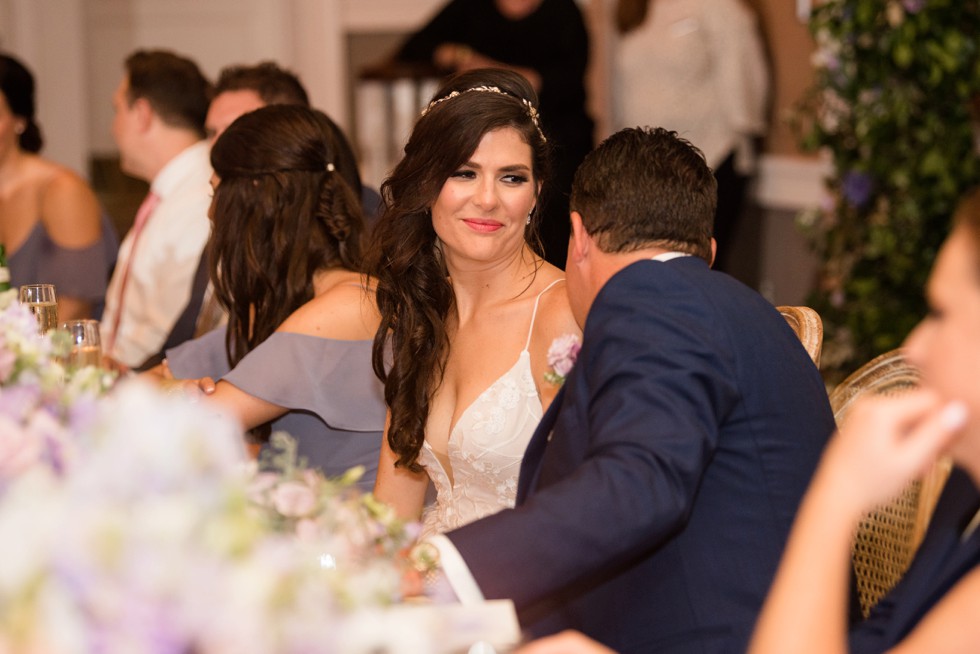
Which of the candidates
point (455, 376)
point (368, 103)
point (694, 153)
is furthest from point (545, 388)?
point (368, 103)

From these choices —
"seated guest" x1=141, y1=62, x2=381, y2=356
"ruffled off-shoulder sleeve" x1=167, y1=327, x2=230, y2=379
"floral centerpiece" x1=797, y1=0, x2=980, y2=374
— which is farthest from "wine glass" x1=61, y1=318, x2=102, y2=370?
"floral centerpiece" x1=797, y1=0, x2=980, y2=374

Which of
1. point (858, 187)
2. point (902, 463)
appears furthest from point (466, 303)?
point (858, 187)

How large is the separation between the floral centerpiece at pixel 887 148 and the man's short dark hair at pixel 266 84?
5.84 feet

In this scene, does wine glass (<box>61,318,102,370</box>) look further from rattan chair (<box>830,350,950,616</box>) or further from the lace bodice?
rattan chair (<box>830,350,950,616</box>)

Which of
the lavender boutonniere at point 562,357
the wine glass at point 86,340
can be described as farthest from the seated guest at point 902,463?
the wine glass at point 86,340

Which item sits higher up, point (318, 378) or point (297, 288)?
point (297, 288)

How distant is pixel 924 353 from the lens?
1.08 m

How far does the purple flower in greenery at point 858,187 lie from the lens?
421 cm

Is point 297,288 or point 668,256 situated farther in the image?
point 297,288

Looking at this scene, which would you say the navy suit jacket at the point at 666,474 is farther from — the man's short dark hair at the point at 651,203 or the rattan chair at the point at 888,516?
the rattan chair at the point at 888,516

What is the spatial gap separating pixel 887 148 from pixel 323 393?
2296 millimetres

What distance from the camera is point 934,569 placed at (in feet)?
4.31

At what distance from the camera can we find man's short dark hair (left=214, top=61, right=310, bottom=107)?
12.1 ft

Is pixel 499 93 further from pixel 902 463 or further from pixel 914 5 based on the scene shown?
pixel 914 5
